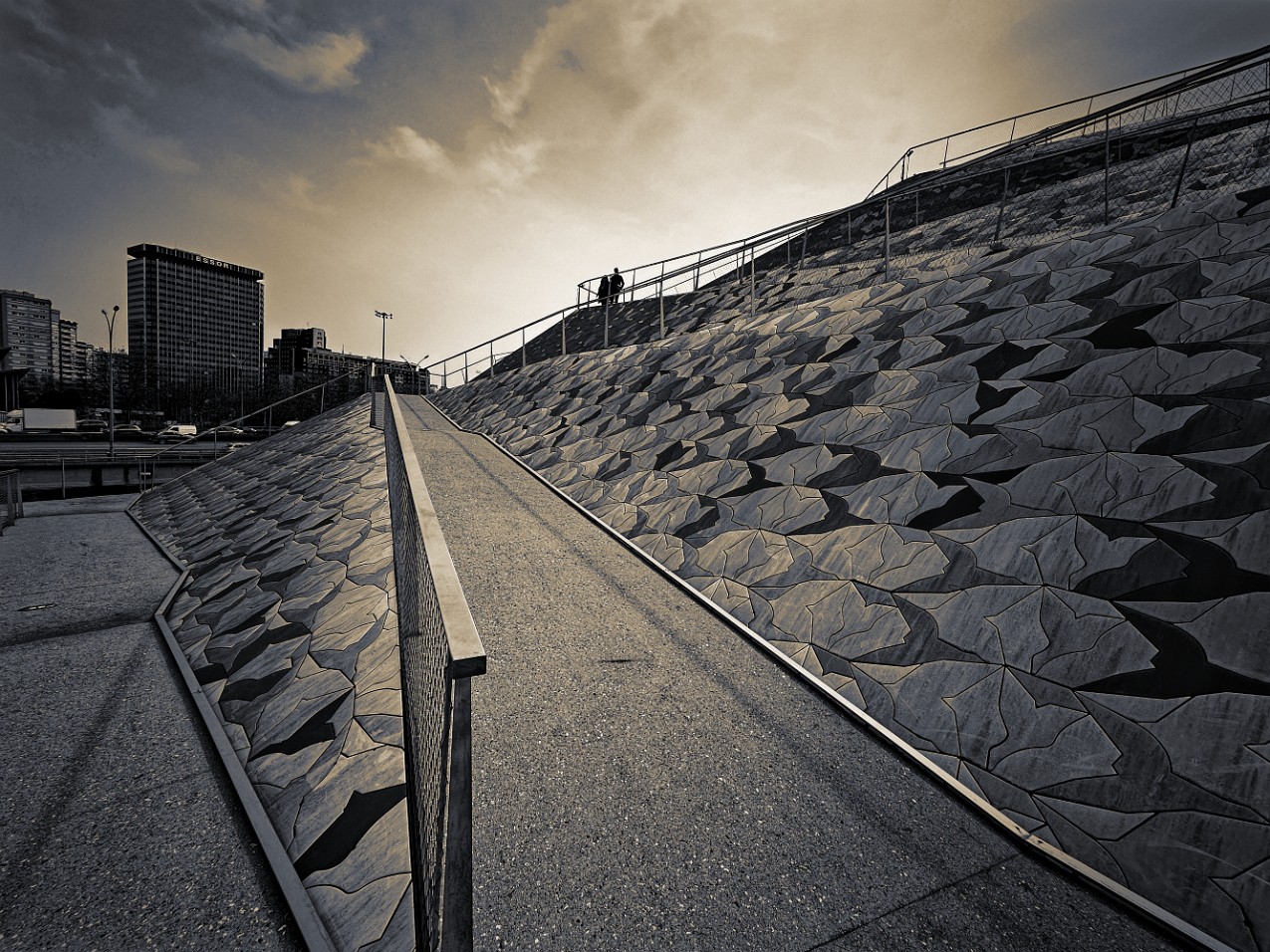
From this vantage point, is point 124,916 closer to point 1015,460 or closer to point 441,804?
point 441,804

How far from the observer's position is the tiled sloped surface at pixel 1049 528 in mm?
2688

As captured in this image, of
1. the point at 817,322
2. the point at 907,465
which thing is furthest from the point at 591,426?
the point at 907,465

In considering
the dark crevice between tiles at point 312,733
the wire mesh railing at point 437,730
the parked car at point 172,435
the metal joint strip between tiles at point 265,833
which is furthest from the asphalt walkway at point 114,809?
the parked car at point 172,435

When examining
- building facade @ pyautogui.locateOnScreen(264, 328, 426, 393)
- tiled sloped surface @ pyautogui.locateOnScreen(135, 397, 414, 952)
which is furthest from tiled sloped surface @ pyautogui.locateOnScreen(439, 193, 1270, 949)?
building facade @ pyautogui.locateOnScreen(264, 328, 426, 393)

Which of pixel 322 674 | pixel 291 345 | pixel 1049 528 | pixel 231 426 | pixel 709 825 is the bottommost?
pixel 322 674

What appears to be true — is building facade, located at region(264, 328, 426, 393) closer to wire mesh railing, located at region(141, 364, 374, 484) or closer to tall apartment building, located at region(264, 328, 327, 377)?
tall apartment building, located at region(264, 328, 327, 377)

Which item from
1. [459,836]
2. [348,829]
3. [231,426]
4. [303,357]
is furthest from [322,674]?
[303,357]

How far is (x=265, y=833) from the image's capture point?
10.6 ft

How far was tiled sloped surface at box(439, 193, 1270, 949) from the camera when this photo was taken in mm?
2688

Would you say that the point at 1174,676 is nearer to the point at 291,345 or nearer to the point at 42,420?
the point at 42,420

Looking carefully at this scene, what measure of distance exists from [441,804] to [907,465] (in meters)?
5.06

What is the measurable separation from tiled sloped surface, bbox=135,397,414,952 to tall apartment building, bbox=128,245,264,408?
144115 millimetres

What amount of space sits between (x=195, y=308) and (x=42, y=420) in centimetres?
13117

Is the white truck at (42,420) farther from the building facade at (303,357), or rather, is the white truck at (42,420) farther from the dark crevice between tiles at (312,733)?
the dark crevice between tiles at (312,733)
